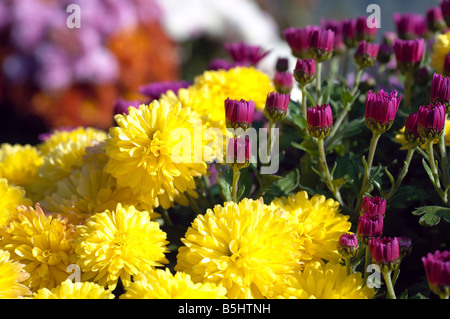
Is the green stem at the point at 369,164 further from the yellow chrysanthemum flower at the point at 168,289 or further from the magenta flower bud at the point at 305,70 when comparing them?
the yellow chrysanthemum flower at the point at 168,289

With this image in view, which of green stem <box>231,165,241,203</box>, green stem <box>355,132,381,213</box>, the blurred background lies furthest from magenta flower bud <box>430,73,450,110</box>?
the blurred background

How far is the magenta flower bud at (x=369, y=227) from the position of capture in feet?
2.41

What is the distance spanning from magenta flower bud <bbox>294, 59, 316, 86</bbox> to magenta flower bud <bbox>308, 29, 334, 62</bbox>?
0.06 m

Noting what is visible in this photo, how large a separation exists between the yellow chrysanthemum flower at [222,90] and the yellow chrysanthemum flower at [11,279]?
1.38ft

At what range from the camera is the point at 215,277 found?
Answer: 75 centimetres

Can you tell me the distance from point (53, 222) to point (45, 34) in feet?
8.76

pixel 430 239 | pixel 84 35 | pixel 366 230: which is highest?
pixel 84 35

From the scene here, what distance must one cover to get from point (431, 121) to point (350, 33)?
→ 17.9 inches

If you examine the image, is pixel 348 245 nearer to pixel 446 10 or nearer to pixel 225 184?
pixel 225 184

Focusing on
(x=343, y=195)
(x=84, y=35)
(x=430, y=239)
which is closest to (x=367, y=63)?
(x=343, y=195)

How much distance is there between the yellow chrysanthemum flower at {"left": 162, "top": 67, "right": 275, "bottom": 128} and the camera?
3.35ft

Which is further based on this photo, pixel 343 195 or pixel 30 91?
pixel 30 91

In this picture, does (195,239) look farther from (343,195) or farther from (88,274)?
(343,195)

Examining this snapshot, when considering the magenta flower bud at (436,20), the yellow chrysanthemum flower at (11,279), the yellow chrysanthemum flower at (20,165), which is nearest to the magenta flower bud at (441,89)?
the magenta flower bud at (436,20)
